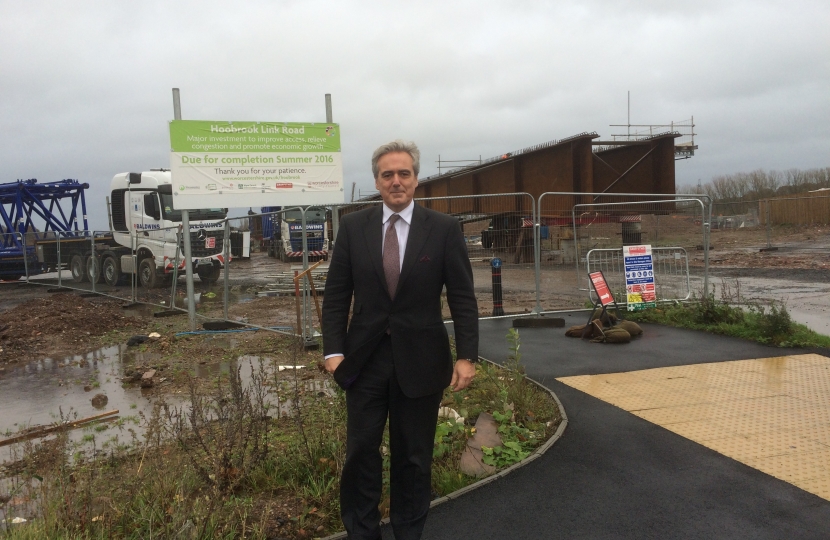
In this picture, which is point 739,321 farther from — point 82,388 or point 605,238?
point 82,388

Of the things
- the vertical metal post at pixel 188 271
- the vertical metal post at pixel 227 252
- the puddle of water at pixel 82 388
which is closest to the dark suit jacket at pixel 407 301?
the puddle of water at pixel 82 388

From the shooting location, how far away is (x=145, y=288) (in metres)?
16.7

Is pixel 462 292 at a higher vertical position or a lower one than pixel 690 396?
higher

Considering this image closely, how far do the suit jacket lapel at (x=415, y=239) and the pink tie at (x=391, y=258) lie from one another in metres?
0.04

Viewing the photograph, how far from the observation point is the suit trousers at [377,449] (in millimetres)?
3272

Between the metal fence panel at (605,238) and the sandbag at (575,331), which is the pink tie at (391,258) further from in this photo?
the metal fence panel at (605,238)

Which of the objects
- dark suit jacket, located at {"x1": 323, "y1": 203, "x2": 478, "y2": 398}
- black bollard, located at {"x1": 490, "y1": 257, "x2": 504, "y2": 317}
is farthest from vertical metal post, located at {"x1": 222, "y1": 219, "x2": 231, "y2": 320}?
dark suit jacket, located at {"x1": 323, "y1": 203, "x2": 478, "y2": 398}

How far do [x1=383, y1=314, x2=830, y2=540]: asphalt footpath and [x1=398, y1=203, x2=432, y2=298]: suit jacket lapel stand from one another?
1486 mm

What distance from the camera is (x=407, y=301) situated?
3217 millimetres

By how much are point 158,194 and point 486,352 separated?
13.2 meters

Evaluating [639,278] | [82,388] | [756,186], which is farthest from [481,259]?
[756,186]

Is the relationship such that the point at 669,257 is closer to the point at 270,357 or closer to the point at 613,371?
the point at 613,371

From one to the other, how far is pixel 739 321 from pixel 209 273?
864cm

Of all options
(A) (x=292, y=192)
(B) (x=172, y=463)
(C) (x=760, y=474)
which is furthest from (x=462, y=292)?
(A) (x=292, y=192)
